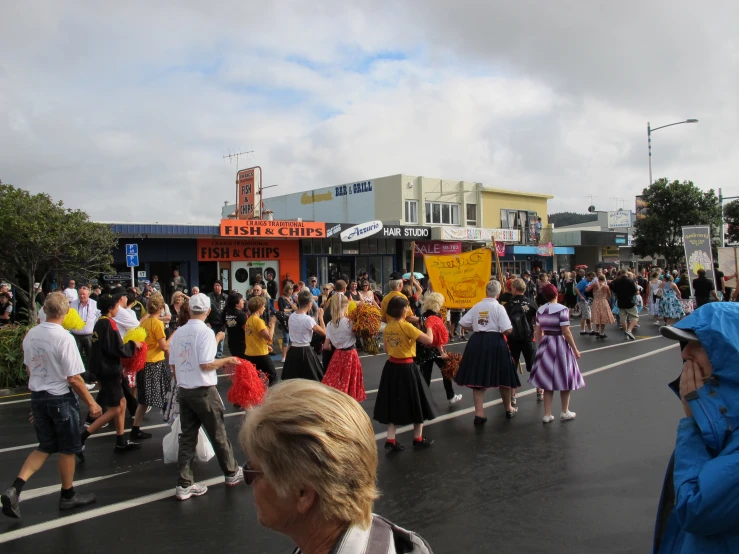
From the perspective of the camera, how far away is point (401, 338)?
6465 mm

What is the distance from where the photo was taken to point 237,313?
346 inches

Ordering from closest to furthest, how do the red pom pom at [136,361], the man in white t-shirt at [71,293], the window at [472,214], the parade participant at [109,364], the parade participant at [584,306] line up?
the parade participant at [109,364], the red pom pom at [136,361], the man in white t-shirt at [71,293], the parade participant at [584,306], the window at [472,214]

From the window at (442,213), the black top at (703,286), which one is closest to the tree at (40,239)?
the black top at (703,286)

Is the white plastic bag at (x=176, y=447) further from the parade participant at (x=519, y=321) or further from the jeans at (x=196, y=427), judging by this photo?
the parade participant at (x=519, y=321)

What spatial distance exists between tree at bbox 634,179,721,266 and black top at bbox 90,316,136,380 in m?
35.8

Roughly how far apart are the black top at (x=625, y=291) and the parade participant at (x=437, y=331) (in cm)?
925

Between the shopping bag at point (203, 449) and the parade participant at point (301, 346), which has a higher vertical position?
the parade participant at point (301, 346)

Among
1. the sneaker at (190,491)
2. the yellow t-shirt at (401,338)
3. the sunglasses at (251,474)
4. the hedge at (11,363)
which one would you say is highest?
the sunglasses at (251,474)

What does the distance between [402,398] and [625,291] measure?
1189 centimetres

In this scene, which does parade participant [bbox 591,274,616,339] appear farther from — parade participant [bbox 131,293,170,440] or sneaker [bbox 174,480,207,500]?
sneaker [bbox 174,480,207,500]

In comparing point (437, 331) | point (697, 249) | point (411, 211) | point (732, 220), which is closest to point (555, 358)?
point (437, 331)

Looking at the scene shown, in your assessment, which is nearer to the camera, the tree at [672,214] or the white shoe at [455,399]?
the white shoe at [455,399]

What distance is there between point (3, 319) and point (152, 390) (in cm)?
895

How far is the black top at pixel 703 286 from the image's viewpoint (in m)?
15.5
